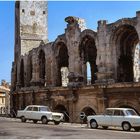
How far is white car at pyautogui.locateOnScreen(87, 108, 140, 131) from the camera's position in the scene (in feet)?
66.4

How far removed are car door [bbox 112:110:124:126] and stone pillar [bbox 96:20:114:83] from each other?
17.8ft

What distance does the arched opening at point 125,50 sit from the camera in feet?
87.0

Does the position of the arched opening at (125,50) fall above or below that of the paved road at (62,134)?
above

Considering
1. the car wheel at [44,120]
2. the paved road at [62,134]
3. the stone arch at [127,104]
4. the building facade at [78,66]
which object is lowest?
the paved road at [62,134]

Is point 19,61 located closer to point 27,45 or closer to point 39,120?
point 27,45

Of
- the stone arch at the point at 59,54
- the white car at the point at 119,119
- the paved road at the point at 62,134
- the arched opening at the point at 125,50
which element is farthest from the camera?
the stone arch at the point at 59,54

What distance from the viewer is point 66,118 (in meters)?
29.8

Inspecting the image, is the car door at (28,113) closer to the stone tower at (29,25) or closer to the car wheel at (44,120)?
the car wheel at (44,120)

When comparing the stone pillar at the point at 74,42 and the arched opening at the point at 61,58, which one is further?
the arched opening at the point at 61,58

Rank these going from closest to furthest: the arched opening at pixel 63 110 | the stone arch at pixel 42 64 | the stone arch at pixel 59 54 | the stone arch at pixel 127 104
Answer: the stone arch at pixel 127 104 < the arched opening at pixel 63 110 < the stone arch at pixel 59 54 < the stone arch at pixel 42 64

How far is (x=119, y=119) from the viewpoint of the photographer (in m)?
20.9

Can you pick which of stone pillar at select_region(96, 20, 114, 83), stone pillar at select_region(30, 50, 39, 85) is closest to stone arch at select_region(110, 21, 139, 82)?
stone pillar at select_region(96, 20, 114, 83)

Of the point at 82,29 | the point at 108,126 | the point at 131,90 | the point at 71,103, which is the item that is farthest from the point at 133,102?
the point at 82,29

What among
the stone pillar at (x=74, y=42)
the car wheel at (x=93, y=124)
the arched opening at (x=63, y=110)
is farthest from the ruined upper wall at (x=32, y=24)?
the car wheel at (x=93, y=124)
